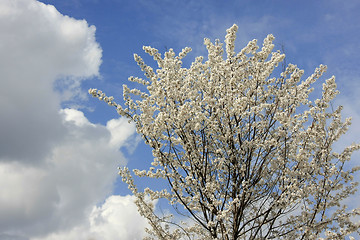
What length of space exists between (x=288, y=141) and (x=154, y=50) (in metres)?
5.13

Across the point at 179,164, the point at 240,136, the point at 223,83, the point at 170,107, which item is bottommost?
the point at 179,164

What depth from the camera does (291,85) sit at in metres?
10.9

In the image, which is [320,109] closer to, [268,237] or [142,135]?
[268,237]

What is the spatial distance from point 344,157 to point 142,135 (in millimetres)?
5506

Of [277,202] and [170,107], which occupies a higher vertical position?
[170,107]

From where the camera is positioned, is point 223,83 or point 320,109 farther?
point 223,83

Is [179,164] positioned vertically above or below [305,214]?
above

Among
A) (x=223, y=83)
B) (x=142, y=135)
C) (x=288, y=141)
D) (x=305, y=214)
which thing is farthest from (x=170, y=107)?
(x=305, y=214)

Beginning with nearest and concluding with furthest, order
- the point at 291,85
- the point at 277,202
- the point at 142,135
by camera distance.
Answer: the point at 277,202 < the point at 142,135 < the point at 291,85

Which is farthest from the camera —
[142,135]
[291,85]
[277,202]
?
[291,85]

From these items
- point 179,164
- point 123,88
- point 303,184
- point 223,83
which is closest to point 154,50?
point 123,88

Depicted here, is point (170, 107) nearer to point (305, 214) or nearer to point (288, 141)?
point (288, 141)

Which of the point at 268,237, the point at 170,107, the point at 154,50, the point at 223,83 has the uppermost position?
the point at 154,50

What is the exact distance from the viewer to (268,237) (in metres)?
9.73
